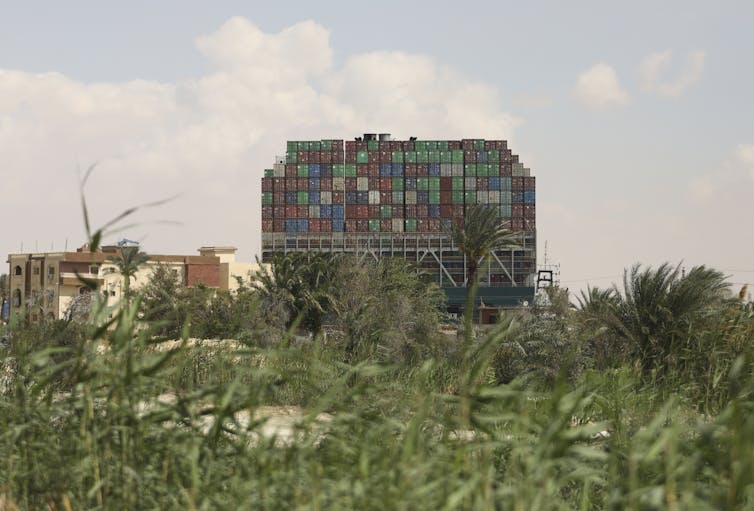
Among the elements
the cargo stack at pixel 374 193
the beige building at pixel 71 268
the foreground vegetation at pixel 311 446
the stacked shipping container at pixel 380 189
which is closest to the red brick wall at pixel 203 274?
the beige building at pixel 71 268

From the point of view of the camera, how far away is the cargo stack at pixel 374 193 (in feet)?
370

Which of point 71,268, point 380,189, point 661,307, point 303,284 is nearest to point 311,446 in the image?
point 661,307

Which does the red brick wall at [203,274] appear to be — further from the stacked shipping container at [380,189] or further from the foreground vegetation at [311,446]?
the foreground vegetation at [311,446]

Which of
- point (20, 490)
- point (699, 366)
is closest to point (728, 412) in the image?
point (20, 490)

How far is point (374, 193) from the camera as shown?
4461 inches

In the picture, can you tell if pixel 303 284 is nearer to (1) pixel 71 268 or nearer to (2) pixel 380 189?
(1) pixel 71 268

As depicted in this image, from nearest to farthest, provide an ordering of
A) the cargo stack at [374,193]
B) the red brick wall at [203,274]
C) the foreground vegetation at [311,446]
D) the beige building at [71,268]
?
1. the foreground vegetation at [311,446]
2. the beige building at [71,268]
3. the red brick wall at [203,274]
4. the cargo stack at [374,193]

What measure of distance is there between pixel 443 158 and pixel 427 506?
113 metres

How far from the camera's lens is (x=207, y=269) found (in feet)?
218

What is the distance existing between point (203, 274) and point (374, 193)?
4933cm

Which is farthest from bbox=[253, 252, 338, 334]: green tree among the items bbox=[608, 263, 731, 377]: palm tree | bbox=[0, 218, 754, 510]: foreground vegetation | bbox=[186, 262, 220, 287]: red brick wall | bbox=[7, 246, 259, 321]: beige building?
bbox=[0, 218, 754, 510]: foreground vegetation

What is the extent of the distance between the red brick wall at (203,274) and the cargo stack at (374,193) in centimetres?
4545

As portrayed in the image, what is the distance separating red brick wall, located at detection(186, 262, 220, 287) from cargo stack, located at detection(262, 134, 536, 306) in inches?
1790

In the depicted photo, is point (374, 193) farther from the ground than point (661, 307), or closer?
farther from the ground
